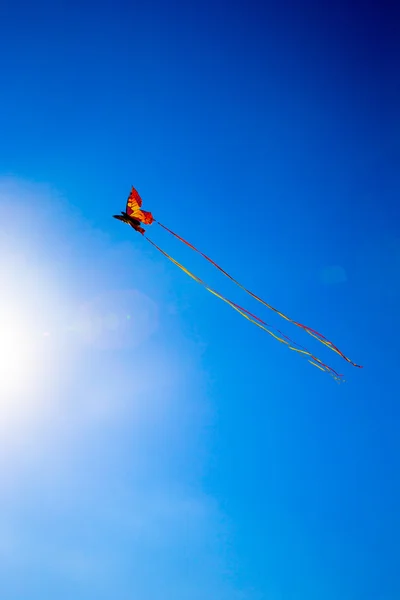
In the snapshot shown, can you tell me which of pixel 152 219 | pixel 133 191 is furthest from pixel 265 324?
pixel 133 191

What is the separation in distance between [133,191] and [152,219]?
0.94 m

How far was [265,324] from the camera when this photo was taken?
13.9 m

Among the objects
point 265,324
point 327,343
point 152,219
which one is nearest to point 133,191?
point 152,219

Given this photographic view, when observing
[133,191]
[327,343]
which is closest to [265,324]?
[327,343]

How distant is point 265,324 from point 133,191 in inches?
207

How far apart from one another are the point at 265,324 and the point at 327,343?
6.67 ft

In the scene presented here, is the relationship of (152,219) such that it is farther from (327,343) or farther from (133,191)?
(327,343)

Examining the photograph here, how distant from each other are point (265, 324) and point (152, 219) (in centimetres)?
440

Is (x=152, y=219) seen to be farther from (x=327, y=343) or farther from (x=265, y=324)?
(x=327, y=343)

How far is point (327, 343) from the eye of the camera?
567 inches

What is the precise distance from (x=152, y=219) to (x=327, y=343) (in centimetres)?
623

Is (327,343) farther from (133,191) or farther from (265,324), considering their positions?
(133,191)

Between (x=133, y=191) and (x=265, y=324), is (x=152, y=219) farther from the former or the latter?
(x=265, y=324)

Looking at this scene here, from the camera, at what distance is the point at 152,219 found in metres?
14.1
